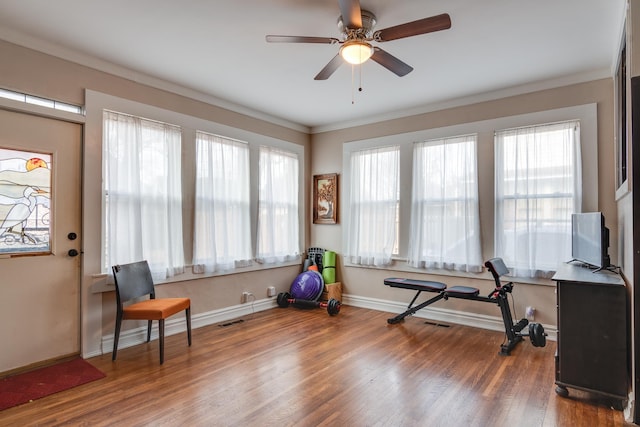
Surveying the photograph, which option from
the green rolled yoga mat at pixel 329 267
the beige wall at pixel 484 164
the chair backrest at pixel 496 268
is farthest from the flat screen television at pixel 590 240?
the green rolled yoga mat at pixel 329 267

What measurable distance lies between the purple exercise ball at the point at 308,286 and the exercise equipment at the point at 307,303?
3.1 inches

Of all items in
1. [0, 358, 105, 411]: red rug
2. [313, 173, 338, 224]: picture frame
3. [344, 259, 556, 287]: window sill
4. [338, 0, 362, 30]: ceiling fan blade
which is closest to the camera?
[338, 0, 362, 30]: ceiling fan blade

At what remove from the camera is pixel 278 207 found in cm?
534

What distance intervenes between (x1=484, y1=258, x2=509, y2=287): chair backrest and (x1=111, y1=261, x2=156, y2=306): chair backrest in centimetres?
339

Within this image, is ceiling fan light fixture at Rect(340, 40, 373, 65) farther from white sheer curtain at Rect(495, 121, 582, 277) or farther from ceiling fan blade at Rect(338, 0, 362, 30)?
white sheer curtain at Rect(495, 121, 582, 277)

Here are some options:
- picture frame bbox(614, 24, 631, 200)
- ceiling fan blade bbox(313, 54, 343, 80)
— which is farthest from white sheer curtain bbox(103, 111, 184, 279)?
picture frame bbox(614, 24, 631, 200)

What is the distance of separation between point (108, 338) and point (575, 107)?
5.23 m

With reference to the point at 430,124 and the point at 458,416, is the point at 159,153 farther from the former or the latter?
the point at 458,416

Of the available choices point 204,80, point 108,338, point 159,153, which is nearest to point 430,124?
point 204,80

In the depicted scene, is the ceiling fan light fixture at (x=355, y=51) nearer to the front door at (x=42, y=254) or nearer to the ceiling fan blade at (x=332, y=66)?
the ceiling fan blade at (x=332, y=66)

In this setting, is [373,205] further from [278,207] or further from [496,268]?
[496,268]

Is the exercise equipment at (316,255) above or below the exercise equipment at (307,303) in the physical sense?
above

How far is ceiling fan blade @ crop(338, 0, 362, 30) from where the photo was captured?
7.13ft

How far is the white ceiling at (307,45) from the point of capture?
8.57 ft
